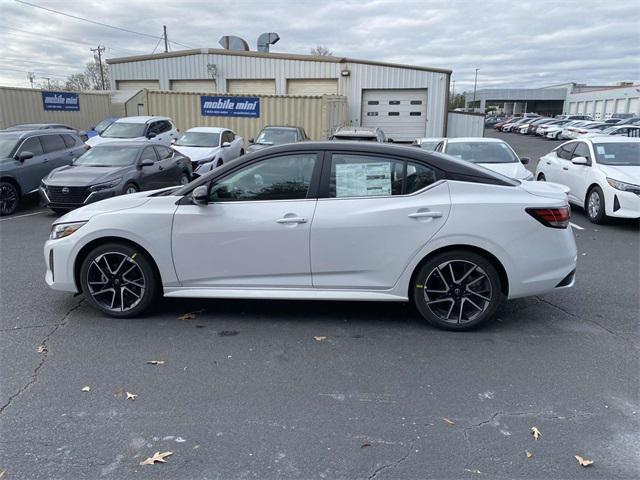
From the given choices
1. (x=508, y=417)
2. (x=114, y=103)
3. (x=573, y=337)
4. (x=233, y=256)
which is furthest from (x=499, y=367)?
(x=114, y=103)

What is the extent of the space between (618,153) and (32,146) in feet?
40.3

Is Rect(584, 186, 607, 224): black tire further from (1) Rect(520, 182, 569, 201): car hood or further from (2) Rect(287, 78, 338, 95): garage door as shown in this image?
(2) Rect(287, 78, 338, 95): garage door

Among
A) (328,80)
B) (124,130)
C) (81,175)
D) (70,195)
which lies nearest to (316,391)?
(70,195)

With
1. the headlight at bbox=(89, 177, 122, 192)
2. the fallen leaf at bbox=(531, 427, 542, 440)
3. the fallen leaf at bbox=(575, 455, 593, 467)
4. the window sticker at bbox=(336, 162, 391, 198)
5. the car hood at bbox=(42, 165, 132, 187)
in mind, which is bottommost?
the fallen leaf at bbox=(531, 427, 542, 440)

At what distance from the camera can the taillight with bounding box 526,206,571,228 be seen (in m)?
4.23

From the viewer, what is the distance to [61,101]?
21594 millimetres

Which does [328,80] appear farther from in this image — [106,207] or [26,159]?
[106,207]

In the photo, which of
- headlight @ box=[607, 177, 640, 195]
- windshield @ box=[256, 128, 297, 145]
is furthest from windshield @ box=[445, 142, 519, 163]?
windshield @ box=[256, 128, 297, 145]

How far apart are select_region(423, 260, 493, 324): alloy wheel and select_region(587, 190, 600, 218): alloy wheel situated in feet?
20.1

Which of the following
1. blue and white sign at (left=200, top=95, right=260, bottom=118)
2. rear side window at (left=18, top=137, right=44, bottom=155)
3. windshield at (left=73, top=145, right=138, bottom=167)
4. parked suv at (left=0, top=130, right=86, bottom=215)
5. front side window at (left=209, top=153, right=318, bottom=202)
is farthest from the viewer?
blue and white sign at (left=200, top=95, right=260, bottom=118)

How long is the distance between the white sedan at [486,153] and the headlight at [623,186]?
5.07 ft

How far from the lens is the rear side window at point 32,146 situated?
1093 cm

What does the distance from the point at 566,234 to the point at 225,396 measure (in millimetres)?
3158

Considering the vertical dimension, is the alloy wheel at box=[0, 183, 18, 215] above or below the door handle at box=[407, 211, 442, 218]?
below
